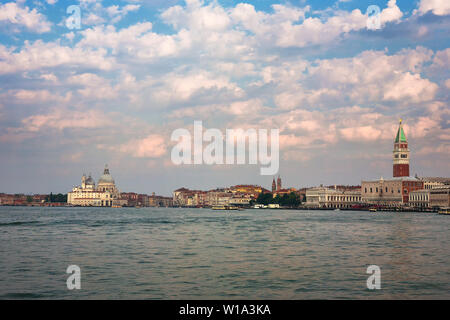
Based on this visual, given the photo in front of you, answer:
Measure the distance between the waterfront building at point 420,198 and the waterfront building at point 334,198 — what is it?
21618 millimetres

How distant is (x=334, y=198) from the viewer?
428 feet

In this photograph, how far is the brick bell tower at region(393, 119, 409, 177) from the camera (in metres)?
114

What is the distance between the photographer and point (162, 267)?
15.5 metres

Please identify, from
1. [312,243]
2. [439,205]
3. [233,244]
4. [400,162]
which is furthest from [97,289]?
[400,162]

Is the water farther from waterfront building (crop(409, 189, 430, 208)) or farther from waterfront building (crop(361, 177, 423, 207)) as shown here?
waterfront building (crop(361, 177, 423, 207))

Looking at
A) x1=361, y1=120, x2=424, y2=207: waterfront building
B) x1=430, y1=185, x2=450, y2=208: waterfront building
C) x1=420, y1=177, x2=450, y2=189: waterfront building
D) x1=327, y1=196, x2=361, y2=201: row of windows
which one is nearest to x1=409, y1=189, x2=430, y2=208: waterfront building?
x1=430, y1=185, x2=450, y2=208: waterfront building

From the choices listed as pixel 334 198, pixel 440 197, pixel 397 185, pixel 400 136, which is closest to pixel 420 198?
pixel 440 197

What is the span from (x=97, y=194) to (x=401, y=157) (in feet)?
347

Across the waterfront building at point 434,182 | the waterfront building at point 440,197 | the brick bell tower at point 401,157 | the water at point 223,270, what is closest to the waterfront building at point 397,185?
the brick bell tower at point 401,157

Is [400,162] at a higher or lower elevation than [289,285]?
higher

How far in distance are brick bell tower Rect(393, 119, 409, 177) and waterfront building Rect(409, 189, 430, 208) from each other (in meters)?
10.3
